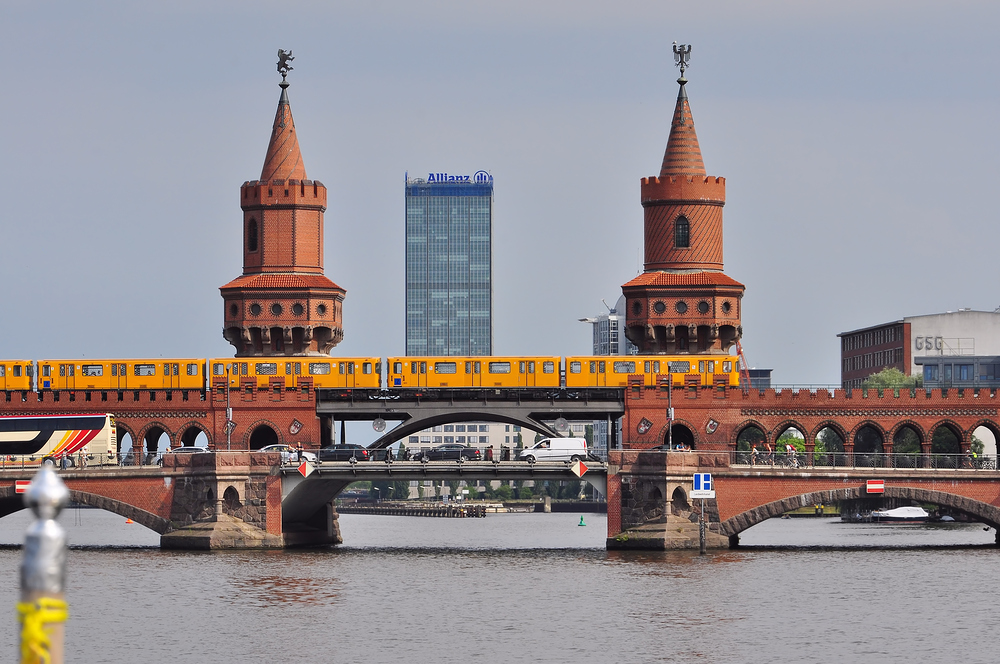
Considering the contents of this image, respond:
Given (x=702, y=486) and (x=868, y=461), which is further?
(x=868, y=461)

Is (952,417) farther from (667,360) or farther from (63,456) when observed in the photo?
(63,456)

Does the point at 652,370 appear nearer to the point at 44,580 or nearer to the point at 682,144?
the point at 682,144

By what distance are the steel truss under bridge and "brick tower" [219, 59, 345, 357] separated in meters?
8.55

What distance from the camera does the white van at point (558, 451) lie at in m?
96.2

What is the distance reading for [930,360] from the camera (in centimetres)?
18638

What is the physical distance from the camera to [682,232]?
116812 mm

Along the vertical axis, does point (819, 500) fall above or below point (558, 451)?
below

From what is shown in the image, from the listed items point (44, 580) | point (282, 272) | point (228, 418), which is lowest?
point (44, 580)

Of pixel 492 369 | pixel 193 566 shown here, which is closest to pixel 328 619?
pixel 193 566

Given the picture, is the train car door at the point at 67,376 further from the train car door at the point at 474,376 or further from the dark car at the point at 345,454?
the train car door at the point at 474,376

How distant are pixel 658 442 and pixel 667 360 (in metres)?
5.38

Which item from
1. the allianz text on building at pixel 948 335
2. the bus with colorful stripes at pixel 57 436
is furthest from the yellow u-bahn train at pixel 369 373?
the allianz text on building at pixel 948 335

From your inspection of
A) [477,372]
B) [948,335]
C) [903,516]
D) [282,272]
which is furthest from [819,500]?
[948,335]

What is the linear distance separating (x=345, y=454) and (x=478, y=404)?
13910 millimetres
